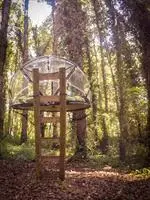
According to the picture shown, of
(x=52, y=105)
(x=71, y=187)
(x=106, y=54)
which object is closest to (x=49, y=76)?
(x=52, y=105)

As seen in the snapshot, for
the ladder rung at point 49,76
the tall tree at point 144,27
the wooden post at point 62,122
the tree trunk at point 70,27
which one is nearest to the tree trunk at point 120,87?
the tree trunk at point 70,27

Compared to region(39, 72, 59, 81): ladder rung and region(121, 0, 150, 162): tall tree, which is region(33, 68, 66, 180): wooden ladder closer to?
region(39, 72, 59, 81): ladder rung

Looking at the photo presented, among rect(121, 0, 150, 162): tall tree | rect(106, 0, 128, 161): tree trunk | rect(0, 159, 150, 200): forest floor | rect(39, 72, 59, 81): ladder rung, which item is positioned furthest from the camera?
rect(106, 0, 128, 161): tree trunk

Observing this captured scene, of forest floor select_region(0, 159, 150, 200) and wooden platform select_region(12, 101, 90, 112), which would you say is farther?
wooden platform select_region(12, 101, 90, 112)

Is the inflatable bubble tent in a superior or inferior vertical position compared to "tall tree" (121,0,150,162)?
inferior

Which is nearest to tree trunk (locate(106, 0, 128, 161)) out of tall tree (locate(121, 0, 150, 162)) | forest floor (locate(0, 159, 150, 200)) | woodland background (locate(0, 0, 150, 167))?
woodland background (locate(0, 0, 150, 167))

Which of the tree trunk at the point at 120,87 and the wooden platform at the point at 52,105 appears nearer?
the wooden platform at the point at 52,105

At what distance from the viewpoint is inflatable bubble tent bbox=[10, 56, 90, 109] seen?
11750 millimetres

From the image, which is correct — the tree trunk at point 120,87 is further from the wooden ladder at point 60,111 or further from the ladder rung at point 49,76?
the ladder rung at point 49,76

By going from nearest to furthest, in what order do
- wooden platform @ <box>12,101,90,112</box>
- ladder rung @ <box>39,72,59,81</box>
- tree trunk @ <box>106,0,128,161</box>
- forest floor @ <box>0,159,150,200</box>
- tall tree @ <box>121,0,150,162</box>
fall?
forest floor @ <box>0,159,150,200</box> → ladder rung @ <box>39,72,59,81</box> → wooden platform @ <box>12,101,90,112</box> → tall tree @ <box>121,0,150,162</box> → tree trunk @ <box>106,0,128,161</box>

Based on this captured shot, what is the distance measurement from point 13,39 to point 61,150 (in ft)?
77.4

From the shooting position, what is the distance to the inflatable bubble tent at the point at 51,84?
38.5ft

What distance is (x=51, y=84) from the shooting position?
12.4m

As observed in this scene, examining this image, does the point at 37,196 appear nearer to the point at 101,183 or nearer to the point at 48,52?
the point at 101,183
